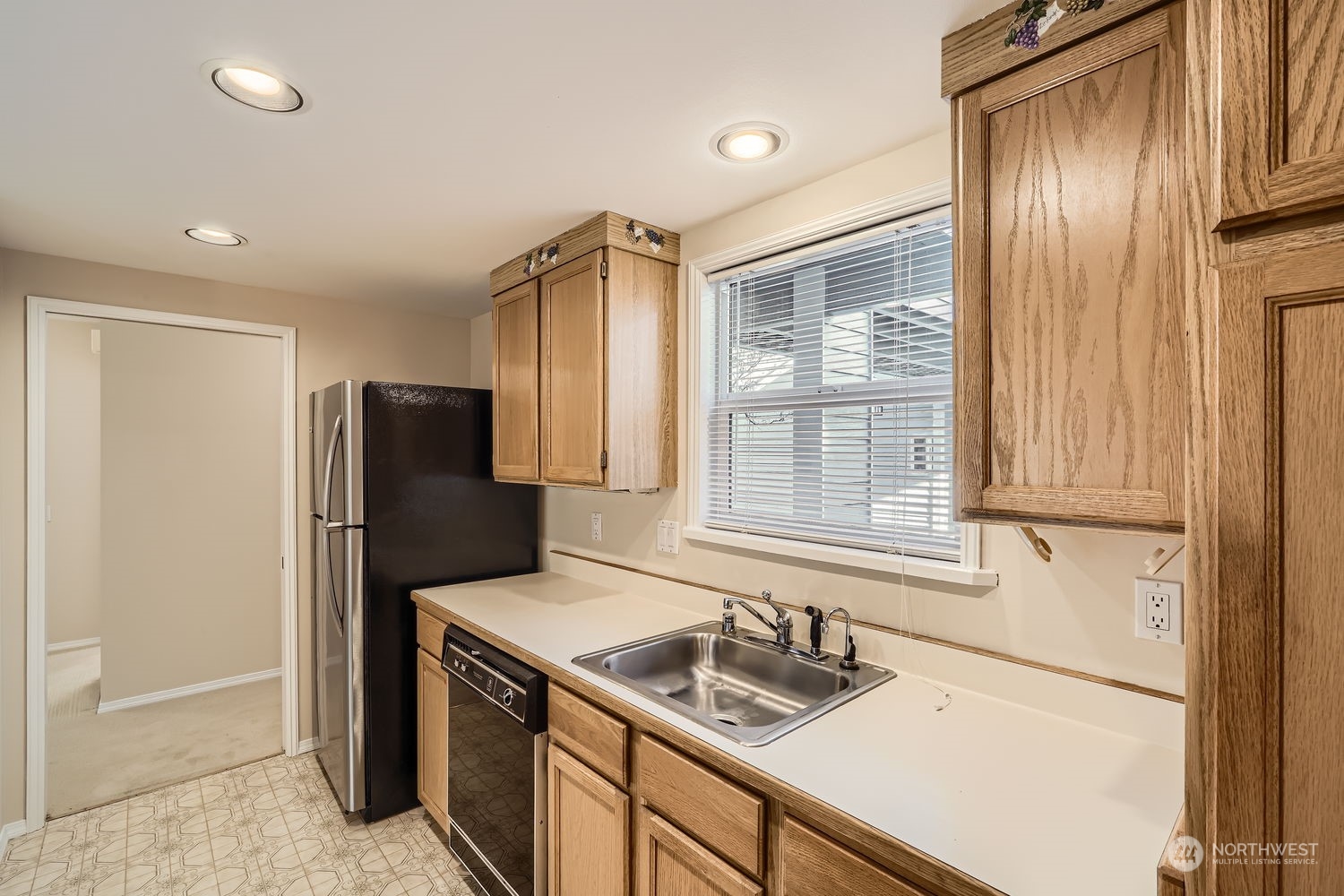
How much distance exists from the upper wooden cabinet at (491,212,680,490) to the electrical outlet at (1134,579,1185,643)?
57.3 inches

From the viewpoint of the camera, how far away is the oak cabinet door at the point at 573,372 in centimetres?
219

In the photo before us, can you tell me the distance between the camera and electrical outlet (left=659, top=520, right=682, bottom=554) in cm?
236

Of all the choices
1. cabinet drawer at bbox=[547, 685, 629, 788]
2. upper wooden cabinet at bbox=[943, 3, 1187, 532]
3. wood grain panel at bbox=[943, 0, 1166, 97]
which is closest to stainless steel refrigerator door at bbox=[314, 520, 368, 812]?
cabinet drawer at bbox=[547, 685, 629, 788]

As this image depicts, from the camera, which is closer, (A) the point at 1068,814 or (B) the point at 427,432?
(A) the point at 1068,814

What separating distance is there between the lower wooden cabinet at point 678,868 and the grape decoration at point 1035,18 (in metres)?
1.63

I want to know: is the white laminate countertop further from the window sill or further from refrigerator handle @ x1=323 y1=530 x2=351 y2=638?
refrigerator handle @ x1=323 y1=530 x2=351 y2=638

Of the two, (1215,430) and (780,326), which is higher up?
(780,326)

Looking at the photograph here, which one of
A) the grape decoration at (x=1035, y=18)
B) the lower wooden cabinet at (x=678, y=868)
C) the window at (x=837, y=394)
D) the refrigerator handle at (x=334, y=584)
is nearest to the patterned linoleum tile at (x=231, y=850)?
the refrigerator handle at (x=334, y=584)

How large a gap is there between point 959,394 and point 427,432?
2201 millimetres

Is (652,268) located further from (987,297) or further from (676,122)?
(987,297)

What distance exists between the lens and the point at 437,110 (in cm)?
149

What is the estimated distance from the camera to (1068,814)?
3.33 feet

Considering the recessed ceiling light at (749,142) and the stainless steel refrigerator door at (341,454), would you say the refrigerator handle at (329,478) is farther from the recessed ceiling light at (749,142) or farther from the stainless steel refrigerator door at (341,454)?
the recessed ceiling light at (749,142)

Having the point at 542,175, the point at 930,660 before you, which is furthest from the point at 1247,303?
the point at 542,175
